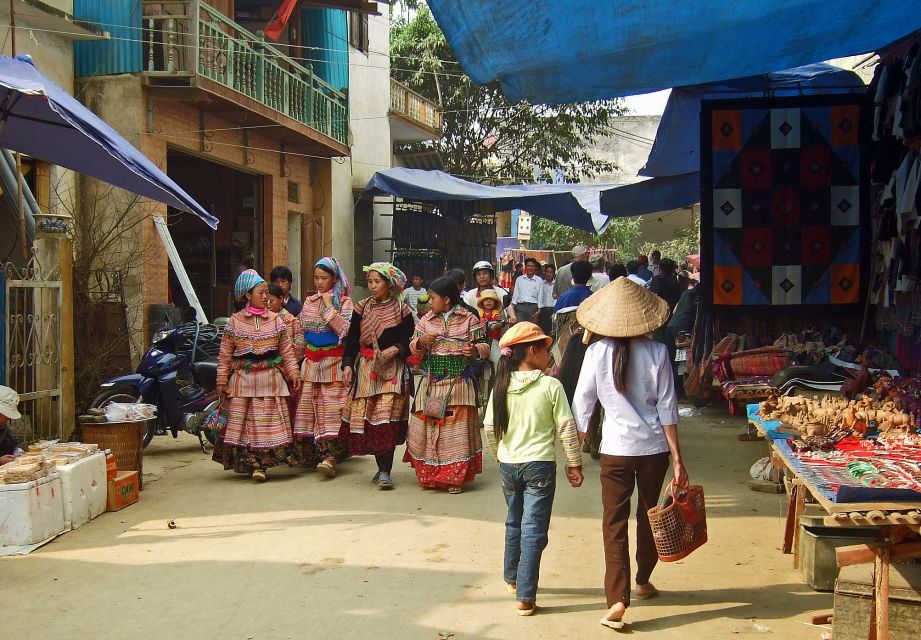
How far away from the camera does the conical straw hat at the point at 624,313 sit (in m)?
4.55

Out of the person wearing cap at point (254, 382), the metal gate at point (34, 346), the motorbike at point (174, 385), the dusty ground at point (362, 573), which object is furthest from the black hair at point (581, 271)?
the metal gate at point (34, 346)

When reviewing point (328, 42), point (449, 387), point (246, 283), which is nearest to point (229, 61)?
point (328, 42)

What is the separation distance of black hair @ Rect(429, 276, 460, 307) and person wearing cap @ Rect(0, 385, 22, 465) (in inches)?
119

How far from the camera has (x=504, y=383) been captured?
189 inches

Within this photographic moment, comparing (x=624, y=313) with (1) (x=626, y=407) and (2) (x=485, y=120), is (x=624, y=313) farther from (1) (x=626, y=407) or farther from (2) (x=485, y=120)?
(2) (x=485, y=120)

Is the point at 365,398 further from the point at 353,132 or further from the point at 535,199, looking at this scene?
the point at 353,132

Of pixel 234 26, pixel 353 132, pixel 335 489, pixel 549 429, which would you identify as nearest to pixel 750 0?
pixel 549 429

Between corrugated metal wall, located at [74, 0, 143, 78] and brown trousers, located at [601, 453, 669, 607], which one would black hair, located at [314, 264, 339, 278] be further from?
corrugated metal wall, located at [74, 0, 143, 78]

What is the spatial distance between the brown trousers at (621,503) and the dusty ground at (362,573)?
0.22 m

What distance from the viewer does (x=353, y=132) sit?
20609 millimetres

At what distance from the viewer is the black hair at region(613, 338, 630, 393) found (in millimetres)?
4543

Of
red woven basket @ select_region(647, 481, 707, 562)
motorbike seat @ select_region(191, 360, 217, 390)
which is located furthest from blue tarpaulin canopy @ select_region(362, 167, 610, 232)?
red woven basket @ select_region(647, 481, 707, 562)

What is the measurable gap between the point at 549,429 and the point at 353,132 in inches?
→ 658

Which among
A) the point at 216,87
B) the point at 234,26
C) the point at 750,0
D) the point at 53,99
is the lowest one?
the point at 53,99
